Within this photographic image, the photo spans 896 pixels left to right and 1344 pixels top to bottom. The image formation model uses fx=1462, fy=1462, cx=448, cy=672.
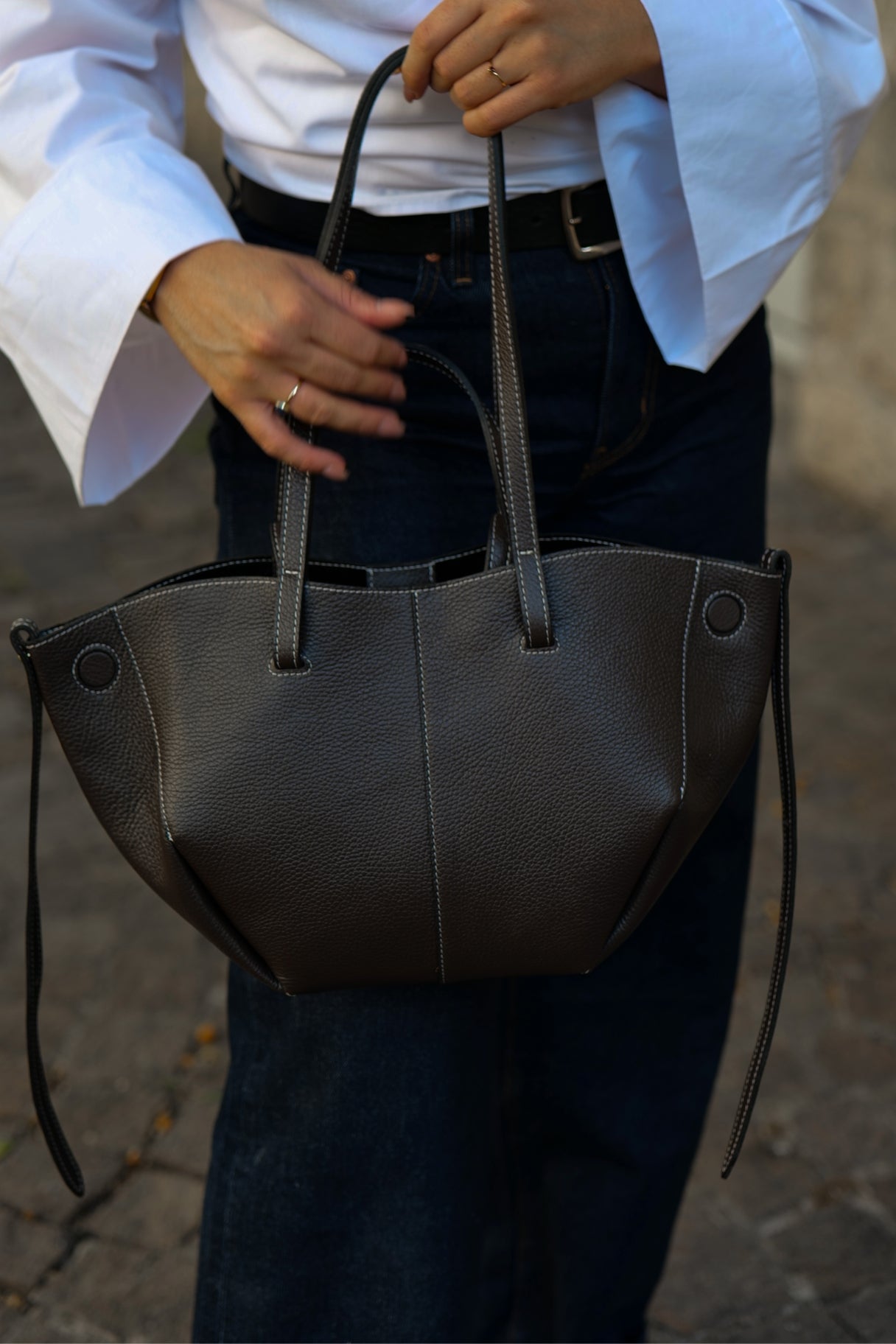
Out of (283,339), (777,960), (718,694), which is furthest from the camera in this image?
(777,960)

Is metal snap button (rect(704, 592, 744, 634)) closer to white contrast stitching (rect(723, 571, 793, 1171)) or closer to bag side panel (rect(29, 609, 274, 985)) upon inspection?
white contrast stitching (rect(723, 571, 793, 1171))

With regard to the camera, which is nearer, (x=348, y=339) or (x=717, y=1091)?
(x=348, y=339)

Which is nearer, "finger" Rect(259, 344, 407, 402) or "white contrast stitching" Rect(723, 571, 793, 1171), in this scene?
"finger" Rect(259, 344, 407, 402)

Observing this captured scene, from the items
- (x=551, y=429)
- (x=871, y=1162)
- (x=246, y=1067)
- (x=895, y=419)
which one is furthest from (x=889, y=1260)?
(x=895, y=419)

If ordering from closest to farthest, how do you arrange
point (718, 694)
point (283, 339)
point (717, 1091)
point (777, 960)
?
1. point (283, 339)
2. point (718, 694)
3. point (777, 960)
4. point (717, 1091)

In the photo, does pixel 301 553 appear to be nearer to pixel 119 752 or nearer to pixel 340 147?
pixel 119 752

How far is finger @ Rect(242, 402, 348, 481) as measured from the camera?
0.95 metres

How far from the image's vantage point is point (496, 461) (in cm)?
98

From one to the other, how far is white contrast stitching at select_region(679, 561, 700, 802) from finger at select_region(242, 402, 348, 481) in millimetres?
253

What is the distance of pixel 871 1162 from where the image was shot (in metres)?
1.95

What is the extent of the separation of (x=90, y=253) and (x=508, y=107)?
0.29 m

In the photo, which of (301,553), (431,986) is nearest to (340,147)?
(301,553)

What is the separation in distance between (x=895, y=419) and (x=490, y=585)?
3166mm

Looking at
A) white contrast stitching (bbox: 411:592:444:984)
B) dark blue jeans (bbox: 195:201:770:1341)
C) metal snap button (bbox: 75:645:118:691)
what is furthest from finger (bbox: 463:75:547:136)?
metal snap button (bbox: 75:645:118:691)
